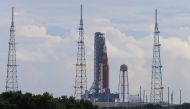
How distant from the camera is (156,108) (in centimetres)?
16138

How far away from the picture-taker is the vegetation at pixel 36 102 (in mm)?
81688

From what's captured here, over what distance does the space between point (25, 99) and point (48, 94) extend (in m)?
2.93

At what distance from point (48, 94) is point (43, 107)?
10.8 ft

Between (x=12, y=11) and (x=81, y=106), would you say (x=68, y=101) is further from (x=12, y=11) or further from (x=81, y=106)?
(x=12, y=11)

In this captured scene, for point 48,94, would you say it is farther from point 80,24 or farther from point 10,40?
point 80,24

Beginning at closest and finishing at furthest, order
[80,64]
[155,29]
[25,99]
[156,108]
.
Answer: [25,99], [80,64], [155,29], [156,108]

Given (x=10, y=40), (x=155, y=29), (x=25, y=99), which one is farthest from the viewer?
(x=155, y=29)

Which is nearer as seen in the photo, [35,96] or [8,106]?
[8,106]

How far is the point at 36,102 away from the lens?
8325cm

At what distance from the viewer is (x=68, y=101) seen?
90.8 m

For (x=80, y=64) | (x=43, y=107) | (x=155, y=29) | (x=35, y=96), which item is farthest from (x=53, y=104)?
(x=155, y=29)

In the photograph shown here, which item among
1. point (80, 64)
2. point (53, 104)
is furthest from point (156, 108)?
point (53, 104)

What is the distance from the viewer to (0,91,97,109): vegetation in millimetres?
81688

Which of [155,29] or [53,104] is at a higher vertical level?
[155,29]
